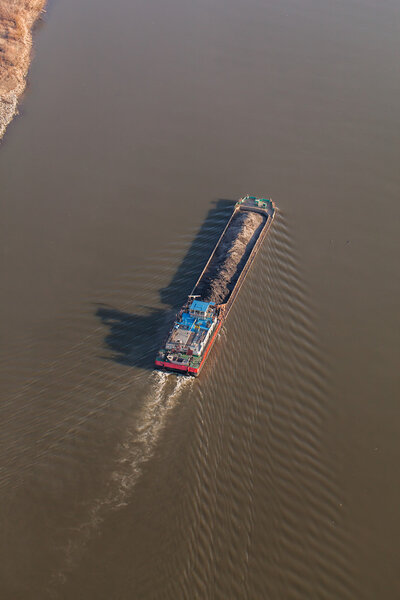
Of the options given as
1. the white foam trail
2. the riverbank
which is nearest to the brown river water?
the white foam trail

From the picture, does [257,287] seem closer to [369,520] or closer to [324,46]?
[369,520]

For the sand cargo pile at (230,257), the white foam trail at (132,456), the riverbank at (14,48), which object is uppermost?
the riverbank at (14,48)

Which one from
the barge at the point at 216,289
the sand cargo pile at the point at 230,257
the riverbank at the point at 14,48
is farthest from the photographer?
the riverbank at the point at 14,48

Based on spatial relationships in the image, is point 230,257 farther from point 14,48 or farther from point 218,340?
point 14,48

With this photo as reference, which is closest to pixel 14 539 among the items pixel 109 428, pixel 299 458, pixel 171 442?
pixel 109 428

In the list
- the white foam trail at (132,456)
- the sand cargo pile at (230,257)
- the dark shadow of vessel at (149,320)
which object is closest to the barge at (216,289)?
the sand cargo pile at (230,257)

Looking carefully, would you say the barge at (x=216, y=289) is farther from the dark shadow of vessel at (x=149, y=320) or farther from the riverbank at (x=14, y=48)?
the riverbank at (x=14, y=48)

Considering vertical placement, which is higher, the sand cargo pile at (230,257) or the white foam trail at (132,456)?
the sand cargo pile at (230,257)
